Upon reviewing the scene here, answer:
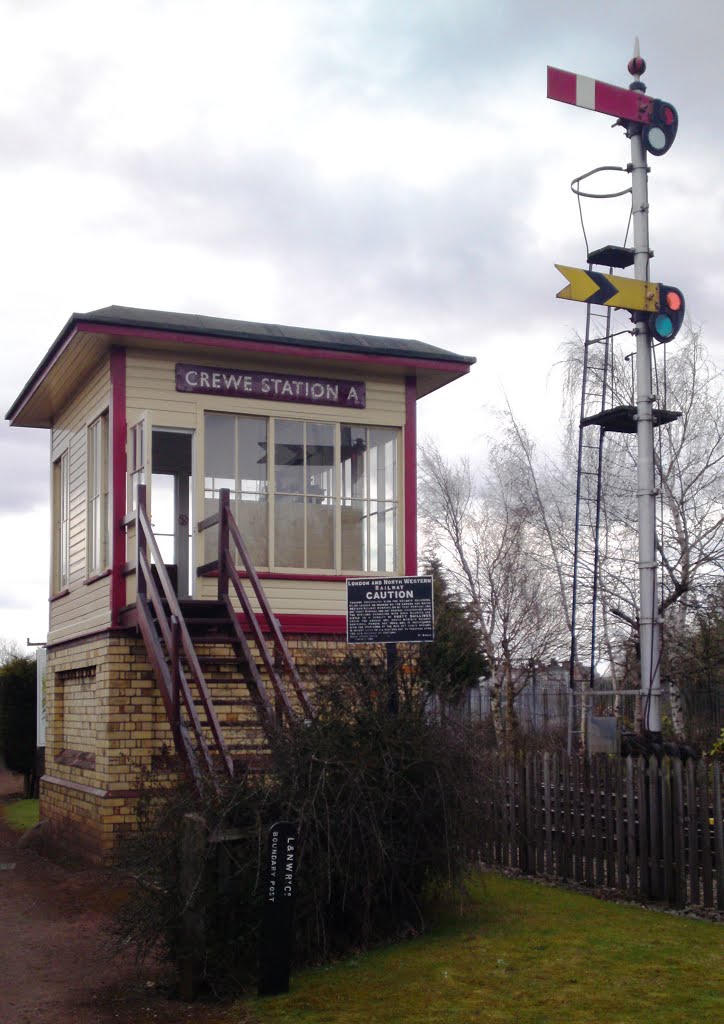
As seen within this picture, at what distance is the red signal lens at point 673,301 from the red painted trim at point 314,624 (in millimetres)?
5335

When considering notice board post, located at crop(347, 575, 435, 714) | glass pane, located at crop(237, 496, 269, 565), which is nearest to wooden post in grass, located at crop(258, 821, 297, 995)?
notice board post, located at crop(347, 575, 435, 714)

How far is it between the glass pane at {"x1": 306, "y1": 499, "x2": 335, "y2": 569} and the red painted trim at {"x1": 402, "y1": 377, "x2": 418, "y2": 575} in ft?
3.18

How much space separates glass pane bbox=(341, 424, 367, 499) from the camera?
15180 millimetres

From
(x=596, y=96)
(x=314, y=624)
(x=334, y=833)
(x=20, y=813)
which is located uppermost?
(x=596, y=96)

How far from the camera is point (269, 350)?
562 inches

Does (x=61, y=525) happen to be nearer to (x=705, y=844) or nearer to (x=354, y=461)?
(x=354, y=461)

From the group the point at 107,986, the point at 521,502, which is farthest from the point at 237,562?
the point at 521,502

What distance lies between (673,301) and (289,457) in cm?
496

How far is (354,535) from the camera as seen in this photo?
49.6 ft

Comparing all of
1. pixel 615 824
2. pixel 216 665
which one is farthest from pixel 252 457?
pixel 615 824

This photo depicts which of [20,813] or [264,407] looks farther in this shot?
[20,813]

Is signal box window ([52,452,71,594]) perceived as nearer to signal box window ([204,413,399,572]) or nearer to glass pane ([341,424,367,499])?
signal box window ([204,413,399,572])

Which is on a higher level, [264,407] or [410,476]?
[264,407]

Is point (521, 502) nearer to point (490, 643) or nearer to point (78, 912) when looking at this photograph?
point (490, 643)
